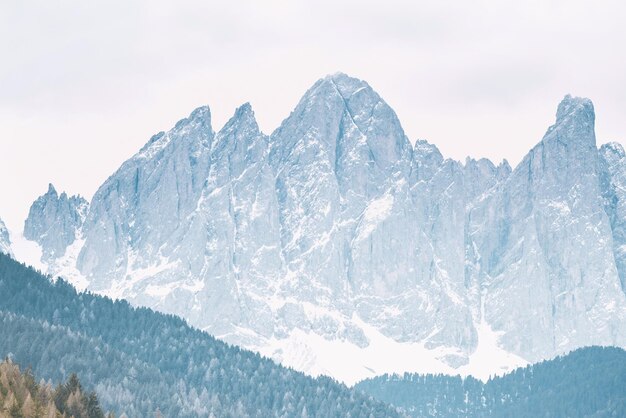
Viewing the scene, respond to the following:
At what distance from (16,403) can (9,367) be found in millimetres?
20173

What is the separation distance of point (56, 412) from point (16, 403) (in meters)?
4.06

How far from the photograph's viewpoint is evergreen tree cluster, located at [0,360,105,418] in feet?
434

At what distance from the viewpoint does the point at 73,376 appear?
152 m

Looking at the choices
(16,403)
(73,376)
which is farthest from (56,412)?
(73,376)

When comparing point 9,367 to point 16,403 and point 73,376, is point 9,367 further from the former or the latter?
point 16,403

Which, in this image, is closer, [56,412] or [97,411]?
[56,412]

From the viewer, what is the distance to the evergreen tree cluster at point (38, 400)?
13225 centimetres

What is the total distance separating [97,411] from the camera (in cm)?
14612

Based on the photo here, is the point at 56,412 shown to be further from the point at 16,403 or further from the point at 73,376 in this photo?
the point at 73,376

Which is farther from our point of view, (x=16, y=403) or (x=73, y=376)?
(x=73, y=376)

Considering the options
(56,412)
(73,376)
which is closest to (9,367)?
(73,376)

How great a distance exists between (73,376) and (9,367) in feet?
21.2

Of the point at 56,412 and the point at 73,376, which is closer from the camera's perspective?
the point at 56,412

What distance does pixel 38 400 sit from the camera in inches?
5472
